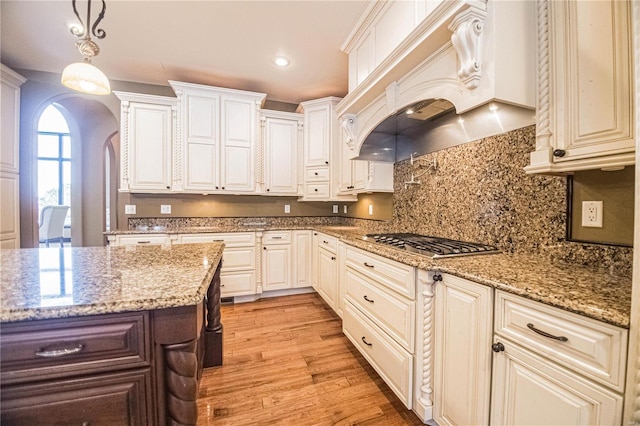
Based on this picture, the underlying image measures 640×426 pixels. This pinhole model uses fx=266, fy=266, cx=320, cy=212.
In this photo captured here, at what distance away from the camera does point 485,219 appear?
1.73 m

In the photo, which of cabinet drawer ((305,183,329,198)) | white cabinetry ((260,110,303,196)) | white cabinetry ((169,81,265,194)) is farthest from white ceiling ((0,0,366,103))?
cabinet drawer ((305,183,329,198))

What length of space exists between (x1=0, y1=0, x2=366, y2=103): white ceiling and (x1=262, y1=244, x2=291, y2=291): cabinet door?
7.01 feet

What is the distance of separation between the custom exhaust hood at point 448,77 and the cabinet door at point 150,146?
2242mm

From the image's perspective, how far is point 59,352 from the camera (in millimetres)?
789

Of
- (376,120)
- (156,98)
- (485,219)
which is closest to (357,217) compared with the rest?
(376,120)

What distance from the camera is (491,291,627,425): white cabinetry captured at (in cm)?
76

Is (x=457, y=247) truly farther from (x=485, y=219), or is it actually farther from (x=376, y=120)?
(x=376, y=120)

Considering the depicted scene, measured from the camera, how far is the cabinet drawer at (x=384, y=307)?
4.84 ft

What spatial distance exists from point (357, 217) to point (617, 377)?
2.95 meters

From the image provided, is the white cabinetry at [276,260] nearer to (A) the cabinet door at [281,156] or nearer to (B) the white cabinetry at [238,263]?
(B) the white cabinetry at [238,263]

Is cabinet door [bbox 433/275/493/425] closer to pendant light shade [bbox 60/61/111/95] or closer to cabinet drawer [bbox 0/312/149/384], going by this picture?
cabinet drawer [bbox 0/312/149/384]

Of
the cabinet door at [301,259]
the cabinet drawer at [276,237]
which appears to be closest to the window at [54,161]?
the cabinet drawer at [276,237]

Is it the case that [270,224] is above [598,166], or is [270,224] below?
below

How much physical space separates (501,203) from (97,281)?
2061 mm
